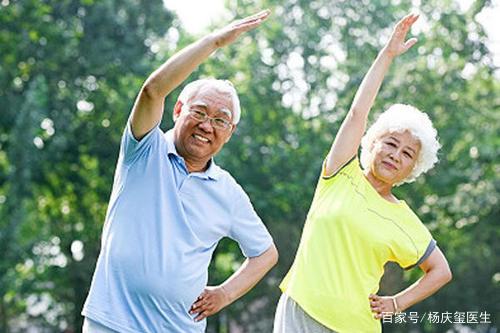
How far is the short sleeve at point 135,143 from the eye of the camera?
2.51m

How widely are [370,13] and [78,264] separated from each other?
7.02m

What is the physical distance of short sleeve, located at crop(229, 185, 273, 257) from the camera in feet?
9.35

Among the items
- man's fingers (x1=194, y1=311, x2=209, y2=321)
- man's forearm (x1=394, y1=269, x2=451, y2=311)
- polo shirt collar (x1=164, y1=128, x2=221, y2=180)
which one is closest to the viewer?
polo shirt collar (x1=164, y1=128, x2=221, y2=180)

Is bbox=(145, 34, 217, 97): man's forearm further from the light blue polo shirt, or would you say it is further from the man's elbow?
the light blue polo shirt

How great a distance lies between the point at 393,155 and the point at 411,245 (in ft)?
1.00

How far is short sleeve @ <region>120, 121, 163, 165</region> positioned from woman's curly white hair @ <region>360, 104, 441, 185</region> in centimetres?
88

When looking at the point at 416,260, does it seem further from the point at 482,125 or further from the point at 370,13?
the point at 370,13

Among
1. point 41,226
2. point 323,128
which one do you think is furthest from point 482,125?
point 41,226

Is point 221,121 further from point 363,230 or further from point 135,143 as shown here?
point 363,230

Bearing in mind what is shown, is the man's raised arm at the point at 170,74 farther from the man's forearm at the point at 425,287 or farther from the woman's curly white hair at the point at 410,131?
the man's forearm at the point at 425,287

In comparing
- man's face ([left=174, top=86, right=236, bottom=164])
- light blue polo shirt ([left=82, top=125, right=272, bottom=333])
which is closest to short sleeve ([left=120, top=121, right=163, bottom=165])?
light blue polo shirt ([left=82, top=125, right=272, bottom=333])

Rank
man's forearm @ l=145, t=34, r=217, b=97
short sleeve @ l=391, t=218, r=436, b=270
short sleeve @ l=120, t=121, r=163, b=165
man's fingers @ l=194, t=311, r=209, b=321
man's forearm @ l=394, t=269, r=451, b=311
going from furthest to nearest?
man's forearm @ l=394, t=269, r=451, b=311, short sleeve @ l=391, t=218, r=436, b=270, man's fingers @ l=194, t=311, r=209, b=321, short sleeve @ l=120, t=121, r=163, b=165, man's forearm @ l=145, t=34, r=217, b=97

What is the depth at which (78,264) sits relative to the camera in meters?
15.6

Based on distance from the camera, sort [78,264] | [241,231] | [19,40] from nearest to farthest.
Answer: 1. [241,231]
2. [19,40]
3. [78,264]
